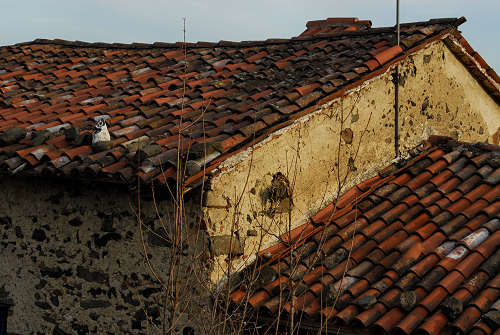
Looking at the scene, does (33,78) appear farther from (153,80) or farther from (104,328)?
(104,328)

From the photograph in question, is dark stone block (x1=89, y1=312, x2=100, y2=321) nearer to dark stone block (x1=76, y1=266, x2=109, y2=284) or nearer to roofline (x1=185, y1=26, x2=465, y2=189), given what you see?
dark stone block (x1=76, y1=266, x2=109, y2=284)

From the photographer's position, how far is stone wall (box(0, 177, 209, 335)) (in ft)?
17.2

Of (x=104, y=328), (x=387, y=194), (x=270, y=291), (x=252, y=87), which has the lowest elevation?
(x=104, y=328)

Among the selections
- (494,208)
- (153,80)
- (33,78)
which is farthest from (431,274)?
(33,78)

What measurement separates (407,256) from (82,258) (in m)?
2.92

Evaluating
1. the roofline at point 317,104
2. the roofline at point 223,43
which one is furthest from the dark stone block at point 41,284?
the roofline at point 223,43

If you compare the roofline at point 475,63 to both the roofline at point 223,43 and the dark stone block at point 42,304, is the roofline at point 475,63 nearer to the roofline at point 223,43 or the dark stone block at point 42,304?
the roofline at point 223,43

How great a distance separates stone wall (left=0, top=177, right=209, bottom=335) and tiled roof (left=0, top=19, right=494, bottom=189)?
0.37 meters

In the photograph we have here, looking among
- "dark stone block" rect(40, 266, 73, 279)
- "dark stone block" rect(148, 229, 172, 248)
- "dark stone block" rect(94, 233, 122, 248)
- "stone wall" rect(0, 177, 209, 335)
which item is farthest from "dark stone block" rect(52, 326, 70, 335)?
"dark stone block" rect(148, 229, 172, 248)

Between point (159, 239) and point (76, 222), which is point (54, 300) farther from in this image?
point (159, 239)

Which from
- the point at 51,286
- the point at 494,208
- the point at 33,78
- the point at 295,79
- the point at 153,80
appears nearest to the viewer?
the point at 494,208

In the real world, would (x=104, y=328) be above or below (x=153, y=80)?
below

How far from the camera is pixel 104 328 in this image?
5484mm

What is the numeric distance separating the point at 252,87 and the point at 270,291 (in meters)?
2.52
